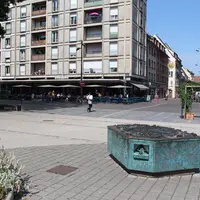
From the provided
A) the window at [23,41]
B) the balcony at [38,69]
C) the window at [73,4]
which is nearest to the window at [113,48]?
the window at [73,4]

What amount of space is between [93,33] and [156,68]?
79.3ft

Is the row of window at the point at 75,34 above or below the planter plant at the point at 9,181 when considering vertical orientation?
above

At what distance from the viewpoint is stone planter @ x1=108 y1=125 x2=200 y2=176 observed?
516cm

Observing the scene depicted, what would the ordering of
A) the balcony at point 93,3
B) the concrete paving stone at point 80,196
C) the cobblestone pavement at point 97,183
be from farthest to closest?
the balcony at point 93,3
the cobblestone pavement at point 97,183
the concrete paving stone at point 80,196

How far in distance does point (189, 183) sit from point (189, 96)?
14386 mm

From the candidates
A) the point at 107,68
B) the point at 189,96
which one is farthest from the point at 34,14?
the point at 189,96

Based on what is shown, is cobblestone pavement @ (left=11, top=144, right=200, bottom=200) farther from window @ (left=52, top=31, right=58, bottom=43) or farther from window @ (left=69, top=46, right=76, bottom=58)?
window @ (left=52, top=31, right=58, bottom=43)

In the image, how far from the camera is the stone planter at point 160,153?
5.16m

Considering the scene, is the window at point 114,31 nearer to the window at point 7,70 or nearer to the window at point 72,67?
the window at point 72,67

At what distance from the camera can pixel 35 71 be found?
5228cm

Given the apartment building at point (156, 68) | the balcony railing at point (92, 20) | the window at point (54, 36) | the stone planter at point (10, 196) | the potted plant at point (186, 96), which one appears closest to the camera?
the stone planter at point (10, 196)

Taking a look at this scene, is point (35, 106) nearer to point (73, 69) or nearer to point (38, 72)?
point (73, 69)

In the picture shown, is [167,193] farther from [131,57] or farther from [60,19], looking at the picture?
[60,19]

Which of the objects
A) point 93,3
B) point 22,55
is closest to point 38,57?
point 22,55
